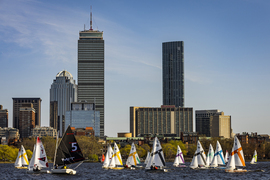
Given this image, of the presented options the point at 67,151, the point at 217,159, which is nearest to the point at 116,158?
the point at 217,159

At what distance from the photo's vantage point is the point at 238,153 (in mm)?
111375

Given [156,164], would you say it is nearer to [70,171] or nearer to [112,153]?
[70,171]

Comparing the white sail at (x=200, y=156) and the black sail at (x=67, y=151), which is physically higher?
the black sail at (x=67, y=151)

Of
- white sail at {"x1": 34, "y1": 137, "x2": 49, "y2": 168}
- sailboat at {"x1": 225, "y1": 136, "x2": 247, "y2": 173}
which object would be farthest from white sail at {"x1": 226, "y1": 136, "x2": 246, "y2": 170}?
white sail at {"x1": 34, "y1": 137, "x2": 49, "y2": 168}

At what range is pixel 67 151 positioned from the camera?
100062 millimetres

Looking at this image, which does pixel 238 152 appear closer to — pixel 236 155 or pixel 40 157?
pixel 236 155

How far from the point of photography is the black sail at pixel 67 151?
99750mm

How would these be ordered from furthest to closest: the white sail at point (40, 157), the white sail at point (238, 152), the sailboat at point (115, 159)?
1. the sailboat at point (115, 159)
2. the white sail at point (238, 152)
3. the white sail at point (40, 157)

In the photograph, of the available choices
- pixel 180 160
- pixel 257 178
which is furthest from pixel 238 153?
pixel 180 160

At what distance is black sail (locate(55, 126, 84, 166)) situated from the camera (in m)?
99.8

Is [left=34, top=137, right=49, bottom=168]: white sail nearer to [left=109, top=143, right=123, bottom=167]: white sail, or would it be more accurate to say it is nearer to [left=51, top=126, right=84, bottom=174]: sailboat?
[left=51, top=126, right=84, bottom=174]: sailboat

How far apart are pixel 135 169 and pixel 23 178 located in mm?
44593

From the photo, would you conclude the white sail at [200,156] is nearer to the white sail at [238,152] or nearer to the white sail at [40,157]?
the white sail at [238,152]

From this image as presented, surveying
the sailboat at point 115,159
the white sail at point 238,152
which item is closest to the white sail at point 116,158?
the sailboat at point 115,159
